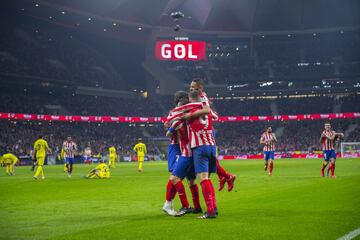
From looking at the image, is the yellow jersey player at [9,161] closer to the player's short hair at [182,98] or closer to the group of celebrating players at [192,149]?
the group of celebrating players at [192,149]

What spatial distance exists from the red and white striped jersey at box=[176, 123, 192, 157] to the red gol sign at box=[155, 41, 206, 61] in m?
63.7

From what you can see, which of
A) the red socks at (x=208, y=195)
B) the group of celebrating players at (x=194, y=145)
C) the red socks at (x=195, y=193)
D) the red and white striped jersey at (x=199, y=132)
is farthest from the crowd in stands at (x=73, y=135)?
the red socks at (x=208, y=195)

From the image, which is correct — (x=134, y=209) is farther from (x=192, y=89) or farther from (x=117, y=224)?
(x=192, y=89)

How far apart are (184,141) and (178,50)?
64.5 meters

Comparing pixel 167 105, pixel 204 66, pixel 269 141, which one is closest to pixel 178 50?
pixel 167 105

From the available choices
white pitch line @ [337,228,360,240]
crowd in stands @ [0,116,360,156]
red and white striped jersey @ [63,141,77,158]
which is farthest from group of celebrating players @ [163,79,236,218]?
crowd in stands @ [0,116,360,156]

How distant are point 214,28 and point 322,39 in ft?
60.3

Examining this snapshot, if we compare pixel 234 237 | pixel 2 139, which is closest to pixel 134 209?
pixel 234 237

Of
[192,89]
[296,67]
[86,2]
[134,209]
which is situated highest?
[86,2]

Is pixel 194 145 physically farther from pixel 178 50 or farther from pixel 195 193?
pixel 178 50

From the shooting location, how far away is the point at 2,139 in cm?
6031

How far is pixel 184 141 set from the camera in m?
11.0

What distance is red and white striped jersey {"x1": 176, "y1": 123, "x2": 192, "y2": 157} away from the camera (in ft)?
36.0

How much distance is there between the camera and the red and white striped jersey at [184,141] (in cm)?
1097
